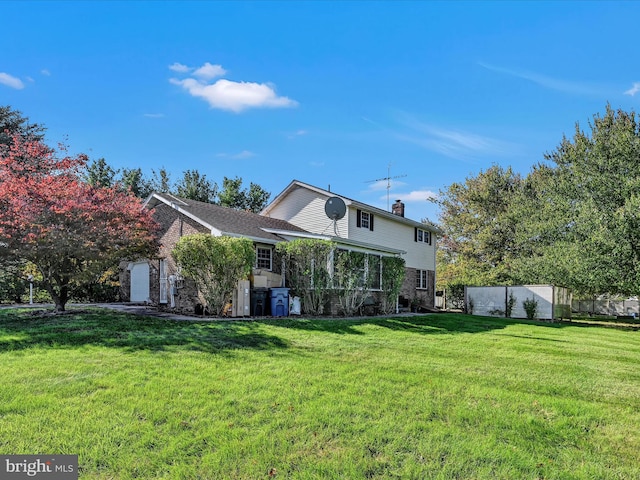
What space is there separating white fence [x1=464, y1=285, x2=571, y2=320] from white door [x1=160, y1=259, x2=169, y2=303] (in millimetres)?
15759

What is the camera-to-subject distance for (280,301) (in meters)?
14.2

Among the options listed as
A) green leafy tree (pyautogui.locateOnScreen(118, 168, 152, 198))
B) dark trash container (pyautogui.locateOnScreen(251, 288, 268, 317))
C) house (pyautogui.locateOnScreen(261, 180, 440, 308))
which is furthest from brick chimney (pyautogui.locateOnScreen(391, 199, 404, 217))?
green leafy tree (pyautogui.locateOnScreen(118, 168, 152, 198))

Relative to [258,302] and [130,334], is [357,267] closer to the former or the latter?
[258,302]

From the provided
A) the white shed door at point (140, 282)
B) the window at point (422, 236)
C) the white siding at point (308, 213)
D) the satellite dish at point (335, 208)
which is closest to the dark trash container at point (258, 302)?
the satellite dish at point (335, 208)

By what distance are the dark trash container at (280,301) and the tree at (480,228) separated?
19.8 metres

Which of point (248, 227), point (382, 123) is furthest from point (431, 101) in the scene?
point (248, 227)

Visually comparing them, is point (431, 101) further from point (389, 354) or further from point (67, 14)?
point (67, 14)

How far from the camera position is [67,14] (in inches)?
444

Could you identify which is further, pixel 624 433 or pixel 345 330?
pixel 345 330

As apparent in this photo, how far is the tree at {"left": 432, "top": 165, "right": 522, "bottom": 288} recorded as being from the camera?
103ft

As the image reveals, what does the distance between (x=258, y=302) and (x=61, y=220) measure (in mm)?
6562

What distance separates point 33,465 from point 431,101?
15502 mm

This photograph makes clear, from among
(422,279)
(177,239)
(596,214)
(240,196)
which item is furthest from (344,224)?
(240,196)

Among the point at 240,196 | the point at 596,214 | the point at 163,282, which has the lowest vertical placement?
the point at 163,282
